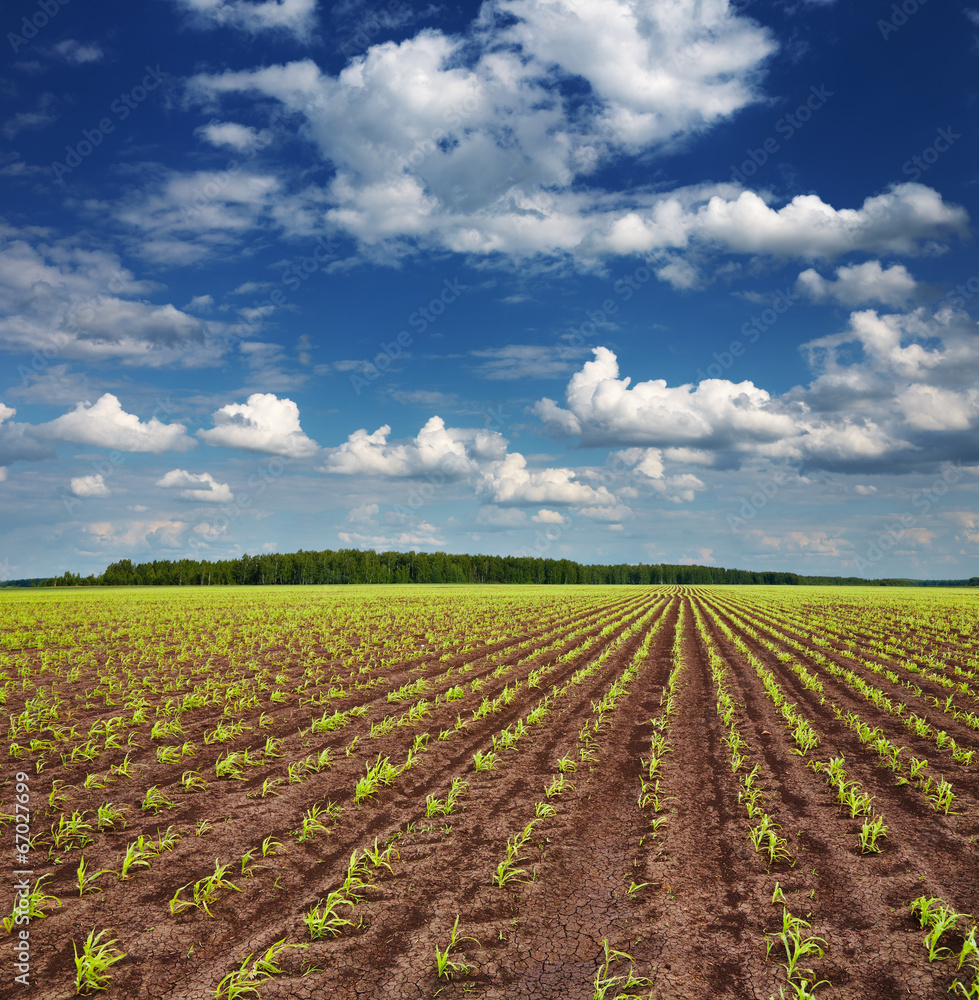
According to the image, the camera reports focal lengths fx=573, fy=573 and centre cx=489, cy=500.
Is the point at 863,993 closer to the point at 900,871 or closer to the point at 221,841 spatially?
the point at 900,871

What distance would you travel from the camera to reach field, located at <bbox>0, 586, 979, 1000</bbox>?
551cm

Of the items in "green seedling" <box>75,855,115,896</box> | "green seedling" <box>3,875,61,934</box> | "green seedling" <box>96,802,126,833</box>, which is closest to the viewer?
"green seedling" <box>3,875,61,934</box>

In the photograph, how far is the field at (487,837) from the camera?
5.51m

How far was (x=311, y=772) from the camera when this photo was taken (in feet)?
34.6

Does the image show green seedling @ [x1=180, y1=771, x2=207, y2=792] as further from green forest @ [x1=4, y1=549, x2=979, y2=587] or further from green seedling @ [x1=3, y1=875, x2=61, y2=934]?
green forest @ [x1=4, y1=549, x2=979, y2=587]

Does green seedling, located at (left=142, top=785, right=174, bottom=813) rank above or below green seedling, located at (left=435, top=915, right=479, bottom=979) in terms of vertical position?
below

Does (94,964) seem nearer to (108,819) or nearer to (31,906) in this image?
(31,906)

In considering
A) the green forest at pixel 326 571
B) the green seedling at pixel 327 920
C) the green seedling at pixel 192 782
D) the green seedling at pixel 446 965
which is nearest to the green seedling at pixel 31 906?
the green seedling at pixel 327 920

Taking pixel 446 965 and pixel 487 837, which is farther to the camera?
pixel 487 837

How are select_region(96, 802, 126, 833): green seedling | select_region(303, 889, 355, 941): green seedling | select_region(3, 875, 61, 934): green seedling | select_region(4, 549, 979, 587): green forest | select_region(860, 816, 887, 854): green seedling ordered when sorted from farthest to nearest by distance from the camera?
select_region(4, 549, 979, 587): green forest → select_region(96, 802, 126, 833): green seedling → select_region(860, 816, 887, 854): green seedling → select_region(3, 875, 61, 934): green seedling → select_region(303, 889, 355, 941): green seedling

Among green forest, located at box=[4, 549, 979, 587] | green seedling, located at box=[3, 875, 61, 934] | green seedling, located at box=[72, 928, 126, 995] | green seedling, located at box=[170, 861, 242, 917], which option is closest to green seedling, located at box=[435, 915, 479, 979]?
green seedling, located at box=[170, 861, 242, 917]

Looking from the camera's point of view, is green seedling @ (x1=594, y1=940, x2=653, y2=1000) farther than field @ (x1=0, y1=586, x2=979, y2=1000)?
No

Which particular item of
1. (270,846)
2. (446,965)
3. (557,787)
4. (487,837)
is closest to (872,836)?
(557,787)

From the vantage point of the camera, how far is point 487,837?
320 inches
